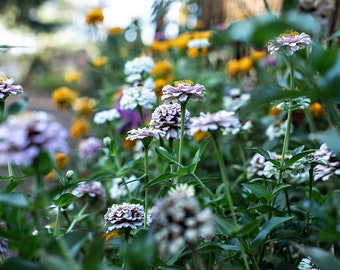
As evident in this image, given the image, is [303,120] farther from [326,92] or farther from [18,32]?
[18,32]

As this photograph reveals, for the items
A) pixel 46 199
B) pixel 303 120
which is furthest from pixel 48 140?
pixel 303 120

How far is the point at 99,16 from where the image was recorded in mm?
2152

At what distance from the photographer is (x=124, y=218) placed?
799mm

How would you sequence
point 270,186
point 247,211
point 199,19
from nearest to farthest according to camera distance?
point 247,211 → point 270,186 → point 199,19

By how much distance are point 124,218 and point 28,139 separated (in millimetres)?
358

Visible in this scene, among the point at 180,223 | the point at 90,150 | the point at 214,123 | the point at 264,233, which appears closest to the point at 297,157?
the point at 264,233

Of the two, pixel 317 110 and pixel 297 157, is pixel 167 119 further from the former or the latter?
pixel 317 110

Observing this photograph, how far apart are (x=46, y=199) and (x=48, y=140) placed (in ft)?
0.24

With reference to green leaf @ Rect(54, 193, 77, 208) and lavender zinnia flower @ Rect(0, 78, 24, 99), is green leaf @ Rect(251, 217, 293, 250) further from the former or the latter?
lavender zinnia flower @ Rect(0, 78, 24, 99)

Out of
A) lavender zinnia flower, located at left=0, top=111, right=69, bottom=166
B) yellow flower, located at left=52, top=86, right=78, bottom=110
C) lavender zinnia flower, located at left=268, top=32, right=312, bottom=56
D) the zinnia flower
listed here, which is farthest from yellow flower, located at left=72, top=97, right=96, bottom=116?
lavender zinnia flower, located at left=0, top=111, right=69, bottom=166

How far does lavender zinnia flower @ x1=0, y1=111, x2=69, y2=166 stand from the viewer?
1.53 ft

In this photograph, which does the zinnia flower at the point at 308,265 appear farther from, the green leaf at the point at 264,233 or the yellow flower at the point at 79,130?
the yellow flower at the point at 79,130

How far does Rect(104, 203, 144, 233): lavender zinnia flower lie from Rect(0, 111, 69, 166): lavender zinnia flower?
332 millimetres

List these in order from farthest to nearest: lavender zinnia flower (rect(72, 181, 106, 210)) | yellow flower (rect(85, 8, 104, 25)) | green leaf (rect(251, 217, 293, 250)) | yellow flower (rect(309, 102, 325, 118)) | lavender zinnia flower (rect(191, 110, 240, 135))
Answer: yellow flower (rect(85, 8, 104, 25)) → yellow flower (rect(309, 102, 325, 118)) → lavender zinnia flower (rect(72, 181, 106, 210)) → green leaf (rect(251, 217, 293, 250)) → lavender zinnia flower (rect(191, 110, 240, 135))
